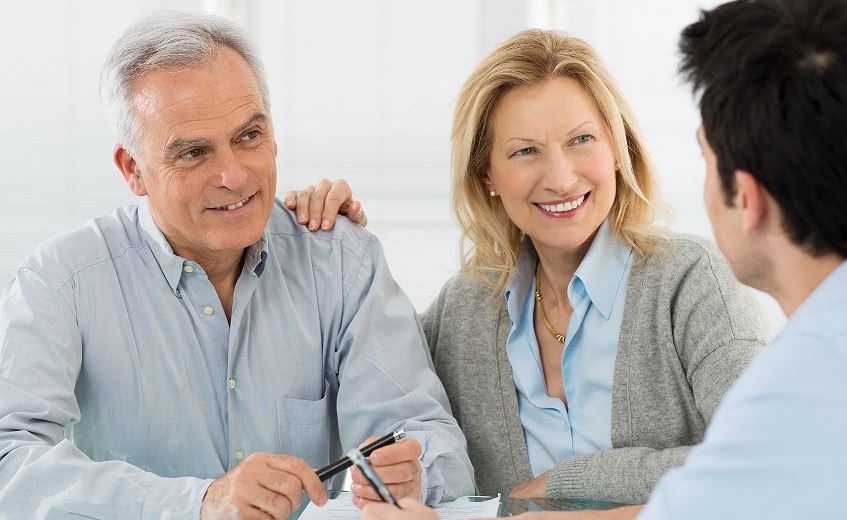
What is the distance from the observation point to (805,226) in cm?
106

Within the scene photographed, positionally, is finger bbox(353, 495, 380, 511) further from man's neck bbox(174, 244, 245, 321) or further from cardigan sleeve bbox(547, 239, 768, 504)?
man's neck bbox(174, 244, 245, 321)

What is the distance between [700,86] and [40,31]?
3712 millimetres

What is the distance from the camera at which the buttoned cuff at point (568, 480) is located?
175 cm

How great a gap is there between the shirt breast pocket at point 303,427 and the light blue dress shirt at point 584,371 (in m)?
0.40

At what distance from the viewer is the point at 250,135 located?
1852 millimetres

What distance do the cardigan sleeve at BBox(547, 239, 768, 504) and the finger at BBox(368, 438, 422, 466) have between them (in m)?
0.30

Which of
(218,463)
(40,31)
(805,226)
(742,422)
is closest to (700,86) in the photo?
(805,226)

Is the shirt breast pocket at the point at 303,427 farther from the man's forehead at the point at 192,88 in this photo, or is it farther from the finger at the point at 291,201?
the man's forehead at the point at 192,88

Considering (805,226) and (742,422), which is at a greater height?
(805,226)

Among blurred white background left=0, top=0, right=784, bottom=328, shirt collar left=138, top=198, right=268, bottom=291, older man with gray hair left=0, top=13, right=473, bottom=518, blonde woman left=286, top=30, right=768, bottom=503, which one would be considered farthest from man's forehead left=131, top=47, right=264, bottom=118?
blurred white background left=0, top=0, right=784, bottom=328

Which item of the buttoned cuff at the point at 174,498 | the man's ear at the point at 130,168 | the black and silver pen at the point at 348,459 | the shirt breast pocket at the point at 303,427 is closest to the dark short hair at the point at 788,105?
the black and silver pen at the point at 348,459

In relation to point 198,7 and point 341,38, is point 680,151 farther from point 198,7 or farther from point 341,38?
point 198,7

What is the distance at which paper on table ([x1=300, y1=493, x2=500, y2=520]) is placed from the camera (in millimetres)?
1598

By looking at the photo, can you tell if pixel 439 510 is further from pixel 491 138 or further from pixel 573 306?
pixel 491 138
